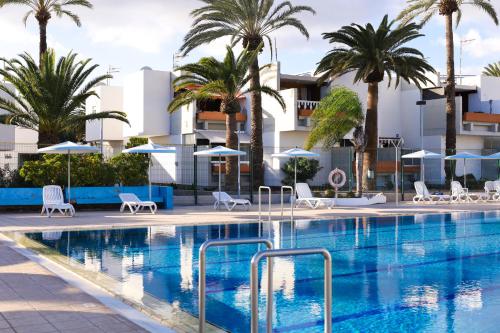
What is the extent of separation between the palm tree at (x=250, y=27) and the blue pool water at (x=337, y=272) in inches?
488

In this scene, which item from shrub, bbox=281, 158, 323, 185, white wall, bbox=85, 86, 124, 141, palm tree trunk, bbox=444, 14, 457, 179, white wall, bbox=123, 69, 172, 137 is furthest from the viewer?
white wall, bbox=85, 86, 124, 141

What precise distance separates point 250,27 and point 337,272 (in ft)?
71.3

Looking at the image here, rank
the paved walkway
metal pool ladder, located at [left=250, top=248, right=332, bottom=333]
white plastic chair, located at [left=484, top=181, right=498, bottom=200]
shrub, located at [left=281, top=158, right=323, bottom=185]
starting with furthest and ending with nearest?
shrub, located at [left=281, top=158, right=323, bottom=185] → white plastic chair, located at [left=484, top=181, right=498, bottom=200] → the paved walkway → metal pool ladder, located at [left=250, top=248, right=332, bottom=333]

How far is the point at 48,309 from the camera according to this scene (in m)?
6.58

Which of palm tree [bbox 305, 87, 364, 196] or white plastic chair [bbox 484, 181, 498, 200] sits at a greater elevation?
palm tree [bbox 305, 87, 364, 196]

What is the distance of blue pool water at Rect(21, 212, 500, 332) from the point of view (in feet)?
24.6

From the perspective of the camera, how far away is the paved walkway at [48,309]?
583 cm

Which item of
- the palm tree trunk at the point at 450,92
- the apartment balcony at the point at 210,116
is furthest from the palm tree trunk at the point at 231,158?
the palm tree trunk at the point at 450,92

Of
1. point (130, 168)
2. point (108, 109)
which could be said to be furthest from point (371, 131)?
point (108, 109)

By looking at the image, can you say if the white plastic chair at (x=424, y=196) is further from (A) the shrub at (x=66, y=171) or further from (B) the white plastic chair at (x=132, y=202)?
(A) the shrub at (x=66, y=171)

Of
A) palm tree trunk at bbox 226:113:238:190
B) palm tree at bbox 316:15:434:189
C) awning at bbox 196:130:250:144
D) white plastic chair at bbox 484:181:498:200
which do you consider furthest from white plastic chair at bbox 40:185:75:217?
white plastic chair at bbox 484:181:498:200

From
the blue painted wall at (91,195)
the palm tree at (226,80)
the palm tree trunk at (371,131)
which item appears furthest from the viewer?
the palm tree trunk at (371,131)

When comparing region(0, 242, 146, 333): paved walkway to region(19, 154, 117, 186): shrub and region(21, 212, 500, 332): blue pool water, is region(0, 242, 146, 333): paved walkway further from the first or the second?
region(19, 154, 117, 186): shrub

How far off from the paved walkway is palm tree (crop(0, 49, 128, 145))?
18.0 meters
